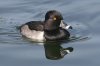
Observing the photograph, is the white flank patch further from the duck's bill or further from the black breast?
the duck's bill

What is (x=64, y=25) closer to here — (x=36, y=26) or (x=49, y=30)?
(x=49, y=30)

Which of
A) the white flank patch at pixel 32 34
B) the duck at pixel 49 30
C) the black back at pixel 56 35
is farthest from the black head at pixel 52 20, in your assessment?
the white flank patch at pixel 32 34

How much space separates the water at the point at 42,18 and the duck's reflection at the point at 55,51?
11cm

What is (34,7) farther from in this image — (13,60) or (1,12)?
(13,60)

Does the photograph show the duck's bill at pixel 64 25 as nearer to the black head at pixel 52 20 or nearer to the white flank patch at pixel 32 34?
the black head at pixel 52 20

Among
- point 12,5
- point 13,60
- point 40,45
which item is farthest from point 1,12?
point 13,60

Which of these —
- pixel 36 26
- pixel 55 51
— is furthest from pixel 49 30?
pixel 55 51

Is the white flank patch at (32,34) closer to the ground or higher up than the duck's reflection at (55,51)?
higher up

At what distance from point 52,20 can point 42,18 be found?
5.86ft

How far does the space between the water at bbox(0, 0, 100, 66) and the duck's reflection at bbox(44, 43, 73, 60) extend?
0.11 m

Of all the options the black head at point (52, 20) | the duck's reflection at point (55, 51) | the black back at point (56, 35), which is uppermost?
the black head at point (52, 20)

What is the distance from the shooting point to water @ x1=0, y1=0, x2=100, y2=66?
10.8m

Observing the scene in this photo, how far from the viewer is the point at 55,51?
11.8 meters

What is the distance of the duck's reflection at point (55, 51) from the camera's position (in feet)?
37.0
